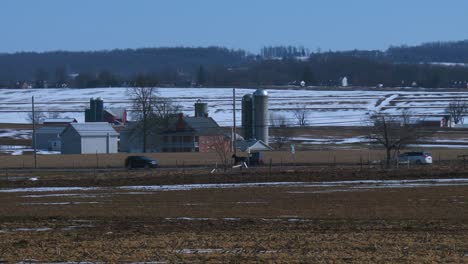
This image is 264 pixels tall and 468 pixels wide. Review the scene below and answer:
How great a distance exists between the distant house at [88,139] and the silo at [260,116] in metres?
12.6

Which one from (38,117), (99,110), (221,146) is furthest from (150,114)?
(38,117)

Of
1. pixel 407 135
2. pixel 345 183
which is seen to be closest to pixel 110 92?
pixel 407 135

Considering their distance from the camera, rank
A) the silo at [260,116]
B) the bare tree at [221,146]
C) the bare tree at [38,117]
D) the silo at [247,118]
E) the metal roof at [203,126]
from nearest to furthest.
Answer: the bare tree at [221,146], the metal roof at [203,126], the silo at [260,116], the silo at [247,118], the bare tree at [38,117]

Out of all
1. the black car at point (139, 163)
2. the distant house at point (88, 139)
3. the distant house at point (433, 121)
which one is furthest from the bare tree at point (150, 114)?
the distant house at point (433, 121)

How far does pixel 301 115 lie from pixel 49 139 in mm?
47448

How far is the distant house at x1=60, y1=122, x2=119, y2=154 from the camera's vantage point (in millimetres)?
78750

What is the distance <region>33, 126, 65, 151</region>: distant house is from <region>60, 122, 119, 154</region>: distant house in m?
4.49

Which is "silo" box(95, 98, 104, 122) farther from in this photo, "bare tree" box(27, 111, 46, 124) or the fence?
the fence

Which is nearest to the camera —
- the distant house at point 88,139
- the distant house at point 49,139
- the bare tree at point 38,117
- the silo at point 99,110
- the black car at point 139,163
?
the black car at point 139,163

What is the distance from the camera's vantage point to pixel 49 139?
86438 mm

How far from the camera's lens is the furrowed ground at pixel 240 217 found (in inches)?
571

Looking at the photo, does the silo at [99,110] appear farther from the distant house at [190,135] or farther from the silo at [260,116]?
the distant house at [190,135]

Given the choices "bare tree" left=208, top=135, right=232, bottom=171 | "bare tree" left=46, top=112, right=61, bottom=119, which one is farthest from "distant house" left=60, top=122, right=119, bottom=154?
"bare tree" left=46, top=112, right=61, bottom=119

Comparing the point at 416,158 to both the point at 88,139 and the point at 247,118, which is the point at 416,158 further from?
the point at 88,139
